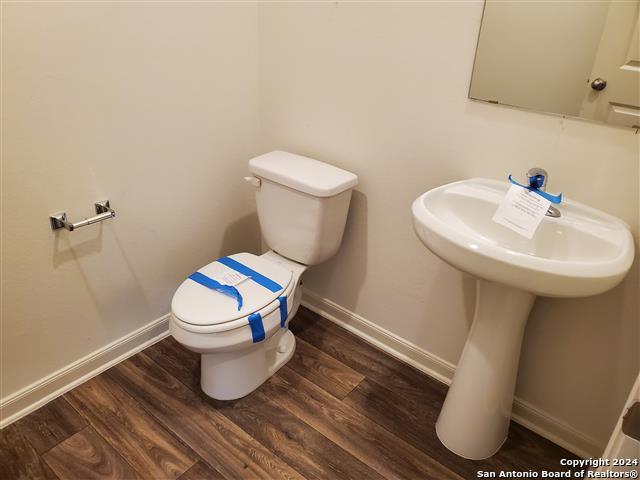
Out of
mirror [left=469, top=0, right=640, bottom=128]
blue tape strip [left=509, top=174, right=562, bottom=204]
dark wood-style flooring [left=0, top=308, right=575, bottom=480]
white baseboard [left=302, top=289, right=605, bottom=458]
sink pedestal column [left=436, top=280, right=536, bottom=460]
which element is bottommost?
dark wood-style flooring [left=0, top=308, right=575, bottom=480]

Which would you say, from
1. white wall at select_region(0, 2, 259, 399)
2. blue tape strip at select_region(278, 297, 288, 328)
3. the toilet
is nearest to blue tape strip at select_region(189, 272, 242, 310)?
the toilet

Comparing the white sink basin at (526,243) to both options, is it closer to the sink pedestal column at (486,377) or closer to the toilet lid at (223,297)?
the sink pedestal column at (486,377)

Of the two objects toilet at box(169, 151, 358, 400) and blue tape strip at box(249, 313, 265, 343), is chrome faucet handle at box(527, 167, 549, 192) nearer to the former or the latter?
toilet at box(169, 151, 358, 400)

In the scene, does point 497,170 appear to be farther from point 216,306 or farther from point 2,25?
point 2,25

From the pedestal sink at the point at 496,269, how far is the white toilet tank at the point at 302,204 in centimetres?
44

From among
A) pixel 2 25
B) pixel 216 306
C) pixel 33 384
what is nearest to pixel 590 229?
pixel 216 306

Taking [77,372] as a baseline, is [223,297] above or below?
above

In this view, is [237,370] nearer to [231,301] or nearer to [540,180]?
[231,301]

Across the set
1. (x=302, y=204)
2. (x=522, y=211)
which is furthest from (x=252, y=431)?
(x=522, y=211)

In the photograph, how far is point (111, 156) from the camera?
1594 mm

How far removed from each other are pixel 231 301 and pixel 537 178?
1005mm

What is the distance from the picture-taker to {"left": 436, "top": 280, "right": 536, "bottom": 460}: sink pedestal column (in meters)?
1.35

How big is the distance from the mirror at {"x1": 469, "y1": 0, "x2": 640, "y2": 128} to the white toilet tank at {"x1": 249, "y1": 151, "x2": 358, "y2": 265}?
22.8 inches

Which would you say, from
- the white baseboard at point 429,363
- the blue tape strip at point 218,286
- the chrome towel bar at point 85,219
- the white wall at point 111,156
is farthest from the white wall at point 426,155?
the chrome towel bar at point 85,219
